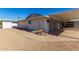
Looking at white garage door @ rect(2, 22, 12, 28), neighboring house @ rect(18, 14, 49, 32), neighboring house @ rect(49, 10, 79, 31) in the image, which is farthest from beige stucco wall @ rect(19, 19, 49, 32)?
white garage door @ rect(2, 22, 12, 28)

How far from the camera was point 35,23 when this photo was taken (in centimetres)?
377

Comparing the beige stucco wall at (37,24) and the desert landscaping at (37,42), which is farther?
the beige stucco wall at (37,24)

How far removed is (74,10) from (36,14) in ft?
2.86

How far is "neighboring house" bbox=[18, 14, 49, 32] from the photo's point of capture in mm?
3721

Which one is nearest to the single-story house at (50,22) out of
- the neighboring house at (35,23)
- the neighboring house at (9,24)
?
the neighboring house at (35,23)

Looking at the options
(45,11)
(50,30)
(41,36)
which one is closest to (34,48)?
(41,36)

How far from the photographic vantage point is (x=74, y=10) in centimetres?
356

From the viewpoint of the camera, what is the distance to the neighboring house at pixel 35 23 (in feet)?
12.2

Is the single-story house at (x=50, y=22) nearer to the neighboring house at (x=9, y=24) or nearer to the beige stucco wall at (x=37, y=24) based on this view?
the beige stucco wall at (x=37, y=24)

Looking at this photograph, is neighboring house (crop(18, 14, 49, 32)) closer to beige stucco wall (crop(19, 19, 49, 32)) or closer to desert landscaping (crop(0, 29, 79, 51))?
beige stucco wall (crop(19, 19, 49, 32))

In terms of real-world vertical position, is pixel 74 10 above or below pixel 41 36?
above
